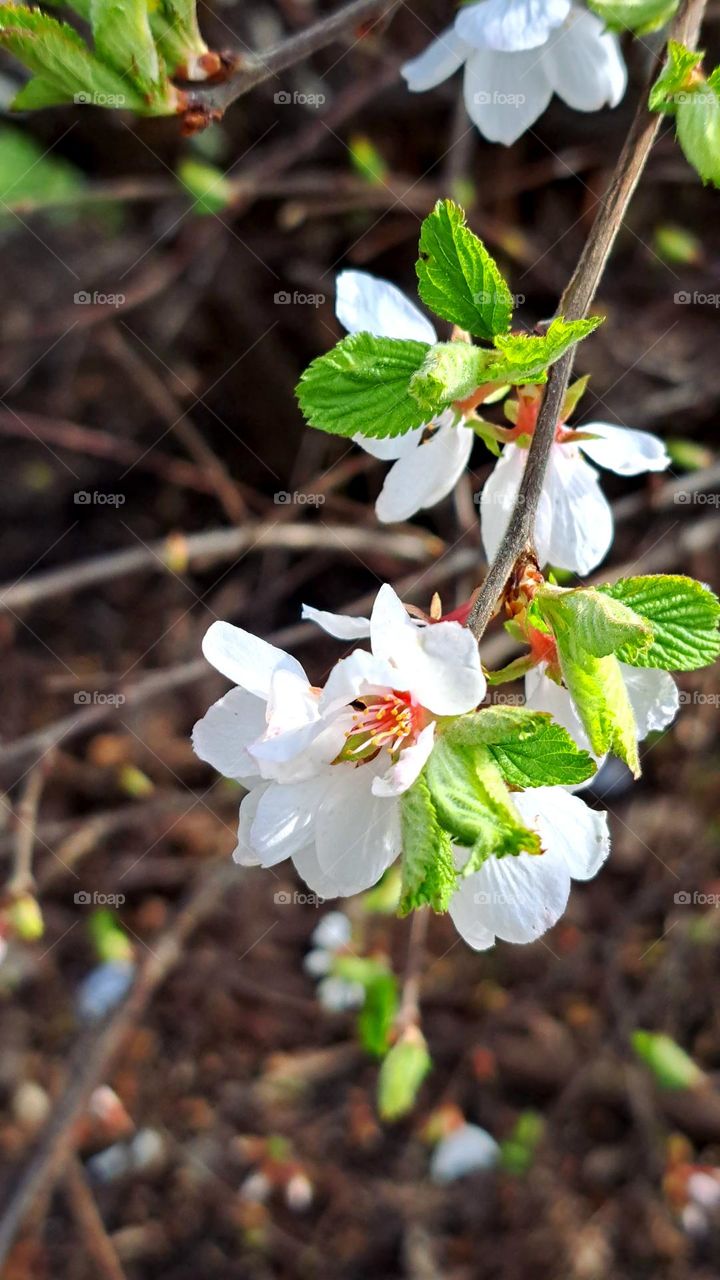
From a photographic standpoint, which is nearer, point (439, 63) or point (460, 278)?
point (460, 278)

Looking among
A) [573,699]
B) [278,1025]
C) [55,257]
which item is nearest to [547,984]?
[278,1025]

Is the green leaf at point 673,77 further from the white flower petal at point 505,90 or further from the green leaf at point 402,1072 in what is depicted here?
the green leaf at point 402,1072

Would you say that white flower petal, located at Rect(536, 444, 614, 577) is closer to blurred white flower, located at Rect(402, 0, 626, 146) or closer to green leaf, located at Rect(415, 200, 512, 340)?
green leaf, located at Rect(415, 200, 512, 340)

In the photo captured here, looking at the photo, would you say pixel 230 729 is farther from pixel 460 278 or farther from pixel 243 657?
pixel 460 278

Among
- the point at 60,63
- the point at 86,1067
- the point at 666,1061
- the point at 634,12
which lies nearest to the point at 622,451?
the point at 634,12

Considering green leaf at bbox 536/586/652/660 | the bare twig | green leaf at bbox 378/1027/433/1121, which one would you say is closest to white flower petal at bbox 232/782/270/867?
green leaf at bbox 536/586/652/660
